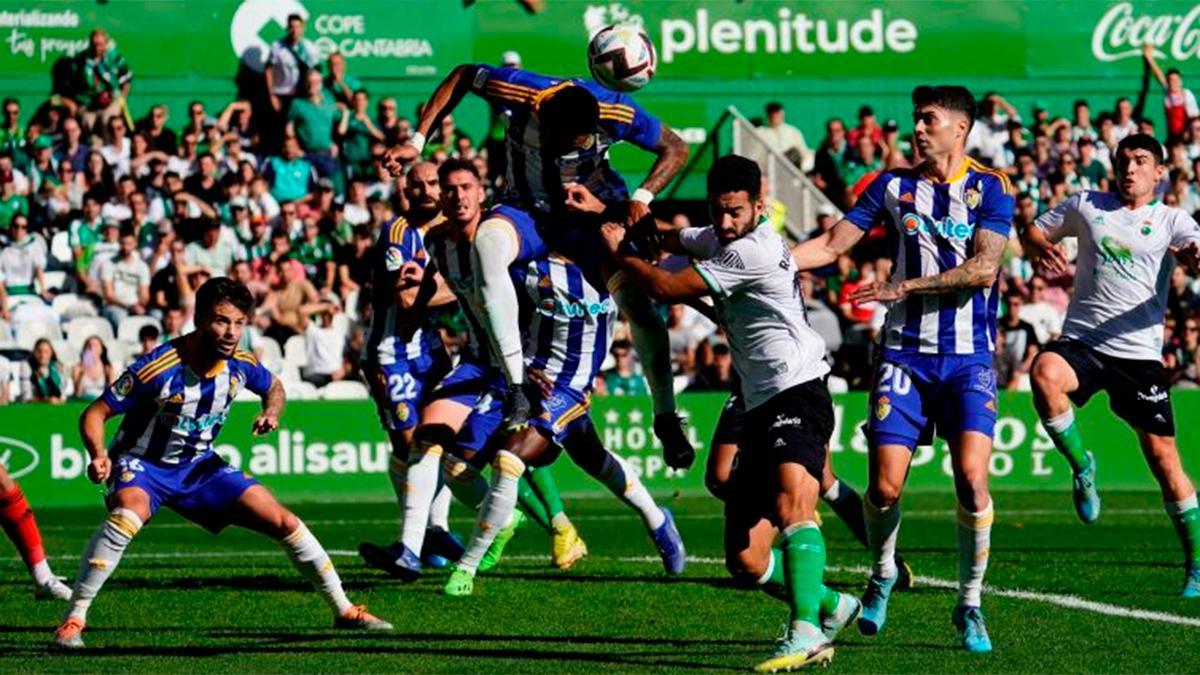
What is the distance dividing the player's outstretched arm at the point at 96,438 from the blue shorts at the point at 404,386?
370 cm

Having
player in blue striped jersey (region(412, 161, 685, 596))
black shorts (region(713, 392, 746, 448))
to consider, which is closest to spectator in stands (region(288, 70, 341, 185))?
player in blue striped jersey (region(412, 161, 685, 596))

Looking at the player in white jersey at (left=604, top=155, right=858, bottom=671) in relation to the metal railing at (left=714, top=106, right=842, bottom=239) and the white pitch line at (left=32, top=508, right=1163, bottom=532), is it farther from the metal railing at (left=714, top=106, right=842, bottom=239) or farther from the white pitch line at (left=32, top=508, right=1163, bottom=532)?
the metal railing at (left=714, top=106, right=842, bottom=239)

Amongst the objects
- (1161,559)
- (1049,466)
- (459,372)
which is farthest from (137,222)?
(1161,559)

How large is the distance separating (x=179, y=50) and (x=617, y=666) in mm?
20287

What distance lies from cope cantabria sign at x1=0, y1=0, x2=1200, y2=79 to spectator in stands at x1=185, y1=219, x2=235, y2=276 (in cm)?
398

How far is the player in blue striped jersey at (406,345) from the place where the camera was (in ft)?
43.1

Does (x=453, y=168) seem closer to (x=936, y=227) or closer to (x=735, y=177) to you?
(x=936, y=227)

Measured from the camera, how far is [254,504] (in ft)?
32.7

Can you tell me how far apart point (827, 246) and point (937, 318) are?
0.62 meters

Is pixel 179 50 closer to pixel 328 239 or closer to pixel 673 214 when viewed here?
pixel 328 239

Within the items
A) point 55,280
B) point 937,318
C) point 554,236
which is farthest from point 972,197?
point 55,280

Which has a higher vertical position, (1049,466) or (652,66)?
(652,66)

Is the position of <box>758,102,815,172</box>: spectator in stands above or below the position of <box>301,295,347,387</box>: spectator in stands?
above

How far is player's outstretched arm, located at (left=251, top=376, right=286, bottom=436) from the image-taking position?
1004cm
